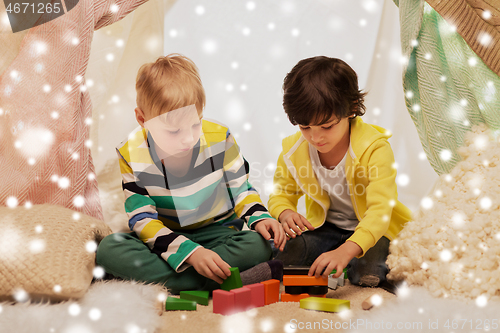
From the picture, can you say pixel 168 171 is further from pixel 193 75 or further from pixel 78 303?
pixel 78 303

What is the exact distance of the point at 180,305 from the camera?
0.75 metres

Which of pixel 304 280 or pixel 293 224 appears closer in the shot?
pixel 304 280

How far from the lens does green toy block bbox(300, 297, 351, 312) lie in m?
0.72

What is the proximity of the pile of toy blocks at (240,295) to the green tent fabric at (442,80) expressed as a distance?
0.54 metres

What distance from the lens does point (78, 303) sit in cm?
71

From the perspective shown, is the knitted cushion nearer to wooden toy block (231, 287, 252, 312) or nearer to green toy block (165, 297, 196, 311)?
green toy block (165, 297, 196, 311)

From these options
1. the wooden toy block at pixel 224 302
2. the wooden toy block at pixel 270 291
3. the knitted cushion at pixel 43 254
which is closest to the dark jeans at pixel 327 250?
the wooden toy block at pixel 270 291

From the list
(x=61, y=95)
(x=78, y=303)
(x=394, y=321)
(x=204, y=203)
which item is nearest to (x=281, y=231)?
(x=204, y=203)

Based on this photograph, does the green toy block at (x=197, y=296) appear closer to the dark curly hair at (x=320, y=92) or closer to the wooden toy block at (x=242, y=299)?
the wooden toy block at (x=242, y=299)

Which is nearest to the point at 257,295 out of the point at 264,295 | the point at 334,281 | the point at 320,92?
the point at 264,295

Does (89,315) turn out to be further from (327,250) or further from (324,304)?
(327,250)

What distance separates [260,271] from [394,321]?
0.32 m

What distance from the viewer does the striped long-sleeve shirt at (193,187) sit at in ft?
3.17

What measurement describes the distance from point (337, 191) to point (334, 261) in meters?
0.29
